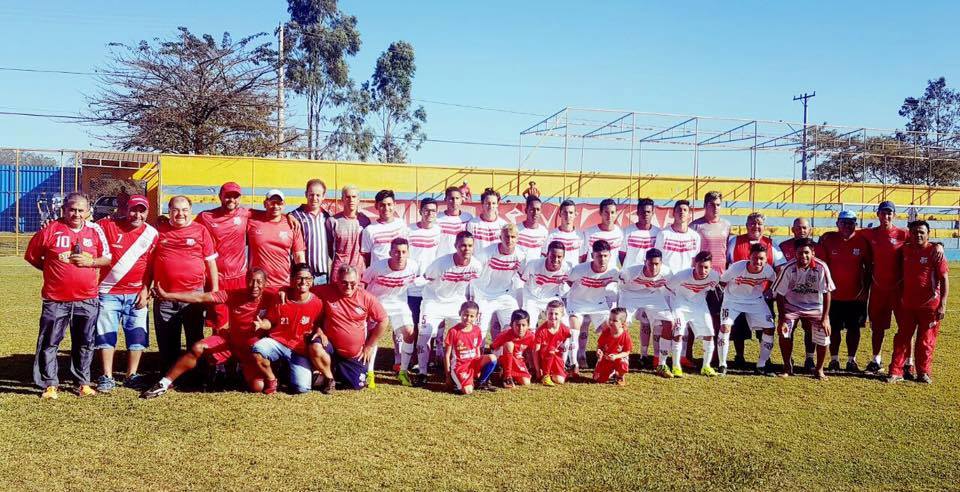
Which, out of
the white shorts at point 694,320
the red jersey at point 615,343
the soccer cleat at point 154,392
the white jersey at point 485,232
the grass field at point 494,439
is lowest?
the grass field at point 494,439

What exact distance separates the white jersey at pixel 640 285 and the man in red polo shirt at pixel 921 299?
260cm

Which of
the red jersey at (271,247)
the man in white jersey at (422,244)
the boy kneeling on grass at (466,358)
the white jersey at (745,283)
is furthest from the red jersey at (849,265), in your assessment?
the red jersey at (271,247)

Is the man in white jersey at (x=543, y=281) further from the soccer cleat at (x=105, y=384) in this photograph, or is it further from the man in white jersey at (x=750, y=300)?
the soccer cleat at (x=105, y=384)

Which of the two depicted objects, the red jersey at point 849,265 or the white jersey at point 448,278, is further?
the red jersey at point 849,265

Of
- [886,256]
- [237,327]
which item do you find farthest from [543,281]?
[886,256]

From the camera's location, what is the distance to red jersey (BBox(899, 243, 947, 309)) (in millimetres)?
7828

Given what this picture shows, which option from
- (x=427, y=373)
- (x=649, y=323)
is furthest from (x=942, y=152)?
(x=427, y=373)

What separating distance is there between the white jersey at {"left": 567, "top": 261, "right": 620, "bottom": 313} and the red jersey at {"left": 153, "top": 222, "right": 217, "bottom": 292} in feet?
12.5

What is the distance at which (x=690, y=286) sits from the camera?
8117 millimetres

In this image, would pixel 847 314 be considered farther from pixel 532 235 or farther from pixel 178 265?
pixel 178 265

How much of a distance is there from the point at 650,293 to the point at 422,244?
263cm

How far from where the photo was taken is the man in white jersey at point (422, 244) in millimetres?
7824

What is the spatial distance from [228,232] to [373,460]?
3144 millimetres

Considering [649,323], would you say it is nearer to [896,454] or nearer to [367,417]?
[896,454]
